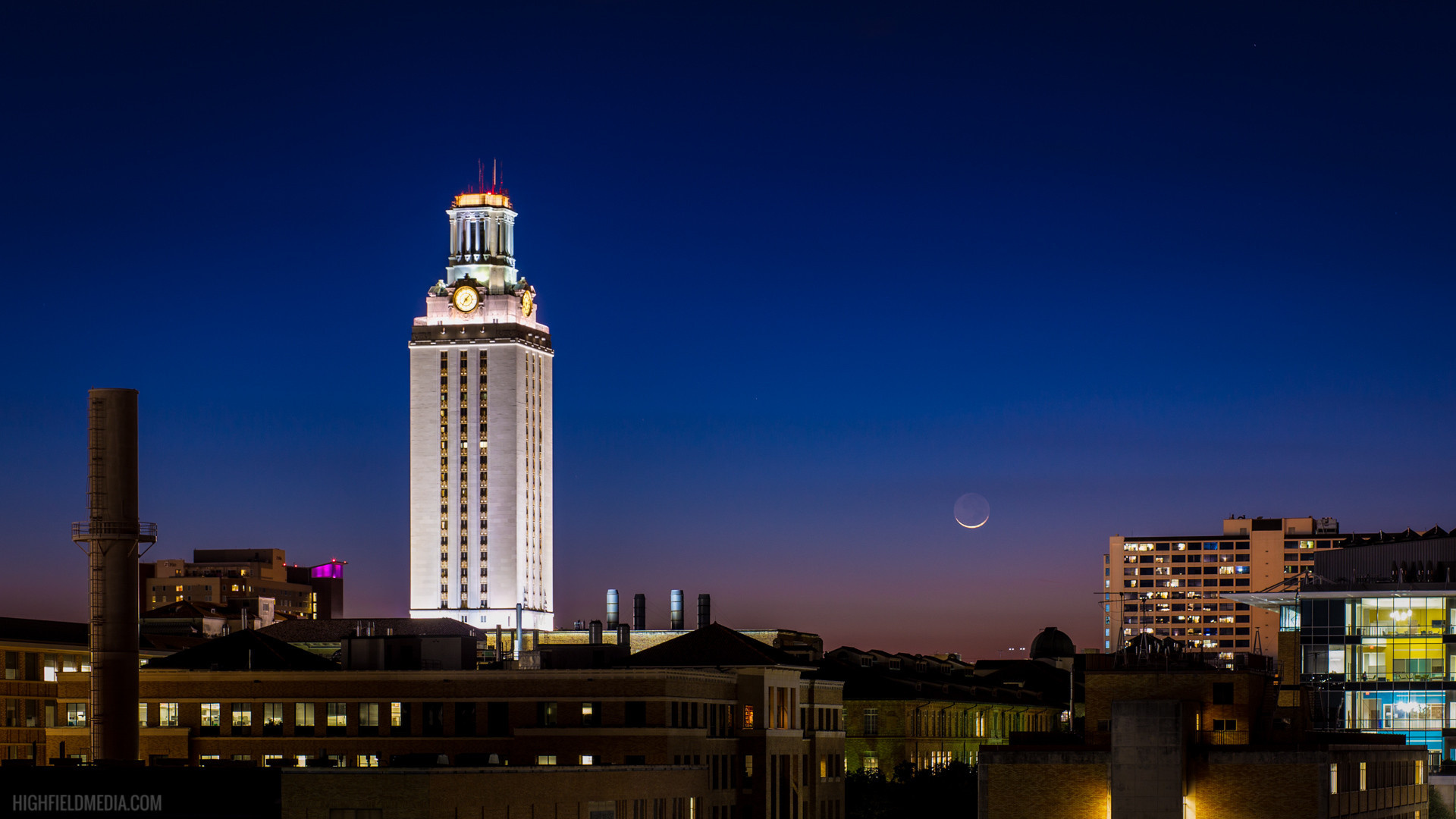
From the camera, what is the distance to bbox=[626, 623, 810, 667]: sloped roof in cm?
15412

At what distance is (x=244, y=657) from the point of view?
144 m

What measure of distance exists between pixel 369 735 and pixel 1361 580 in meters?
70.5

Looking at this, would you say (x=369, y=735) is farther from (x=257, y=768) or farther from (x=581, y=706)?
(x=257, y=768)

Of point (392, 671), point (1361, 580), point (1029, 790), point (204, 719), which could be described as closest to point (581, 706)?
point (392, 671)

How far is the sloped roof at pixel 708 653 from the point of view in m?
154

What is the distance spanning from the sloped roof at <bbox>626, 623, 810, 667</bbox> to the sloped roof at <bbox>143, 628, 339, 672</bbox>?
24222mm

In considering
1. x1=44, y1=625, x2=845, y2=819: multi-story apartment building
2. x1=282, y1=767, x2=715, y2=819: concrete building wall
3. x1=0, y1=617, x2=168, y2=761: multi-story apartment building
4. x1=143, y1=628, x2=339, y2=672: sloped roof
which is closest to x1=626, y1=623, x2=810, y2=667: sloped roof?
x1=44, y1=625, x2=845, y2=819: multi-story apartment building

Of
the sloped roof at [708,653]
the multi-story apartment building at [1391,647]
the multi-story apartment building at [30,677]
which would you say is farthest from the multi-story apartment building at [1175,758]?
the multi-story apartment building at [30,677]

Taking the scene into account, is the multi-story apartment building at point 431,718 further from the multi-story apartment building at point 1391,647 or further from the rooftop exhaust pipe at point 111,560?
the multi-story apartment building at point 1391,647

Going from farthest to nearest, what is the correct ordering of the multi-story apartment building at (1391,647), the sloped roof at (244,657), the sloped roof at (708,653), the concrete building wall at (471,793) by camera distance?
the sloped roof at (708,653) < the multi-story apartment building at (1391,647) < the sloped roof at (244,657) < the concrete building wall at (471,793)

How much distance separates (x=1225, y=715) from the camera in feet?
340

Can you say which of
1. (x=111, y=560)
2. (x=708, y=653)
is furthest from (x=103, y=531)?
(x=708, y=653)

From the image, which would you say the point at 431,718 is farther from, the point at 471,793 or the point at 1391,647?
the point at 1391,647

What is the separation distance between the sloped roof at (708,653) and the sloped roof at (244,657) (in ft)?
79.5
